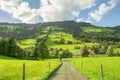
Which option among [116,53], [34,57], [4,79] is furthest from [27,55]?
[4,79]

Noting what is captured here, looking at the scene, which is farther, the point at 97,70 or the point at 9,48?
the point at 9,48

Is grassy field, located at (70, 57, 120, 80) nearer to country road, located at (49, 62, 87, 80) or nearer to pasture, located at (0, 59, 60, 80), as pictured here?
country road, located at (49, 62, 87, 80)

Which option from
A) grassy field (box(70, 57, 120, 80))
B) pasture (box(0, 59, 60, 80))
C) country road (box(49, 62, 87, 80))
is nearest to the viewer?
country road (box(49, 62, 87, 80))

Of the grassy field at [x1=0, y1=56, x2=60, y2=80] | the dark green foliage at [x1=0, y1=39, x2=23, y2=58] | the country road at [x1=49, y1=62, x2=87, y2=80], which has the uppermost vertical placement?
the dark green foliage at [x1=0, y1=39, x2=23, y2=58]

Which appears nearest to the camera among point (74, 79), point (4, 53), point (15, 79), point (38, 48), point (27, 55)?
point (74, 79)

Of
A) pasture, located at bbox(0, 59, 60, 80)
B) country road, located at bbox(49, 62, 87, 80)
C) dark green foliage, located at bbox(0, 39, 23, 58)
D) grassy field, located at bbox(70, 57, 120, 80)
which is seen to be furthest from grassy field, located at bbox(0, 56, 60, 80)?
dark green foliage, located at bbox(0, 39, 23, 58)

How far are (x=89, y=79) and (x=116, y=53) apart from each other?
593 ft

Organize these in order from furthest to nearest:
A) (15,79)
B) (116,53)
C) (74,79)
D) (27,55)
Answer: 1. (116,53)
2. (27,55)
3. (15,79)
4. (74,79)

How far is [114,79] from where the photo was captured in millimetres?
26328

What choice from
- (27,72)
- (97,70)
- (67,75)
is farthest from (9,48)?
(67,75)

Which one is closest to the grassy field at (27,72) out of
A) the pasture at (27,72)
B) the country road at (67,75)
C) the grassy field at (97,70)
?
the pasture at (27,72)

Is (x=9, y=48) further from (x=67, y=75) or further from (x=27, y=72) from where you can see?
(x=67, y=75)

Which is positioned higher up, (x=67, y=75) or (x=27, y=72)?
(x=67, y=75)

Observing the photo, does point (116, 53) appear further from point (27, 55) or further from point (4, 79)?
point (4, 79)
